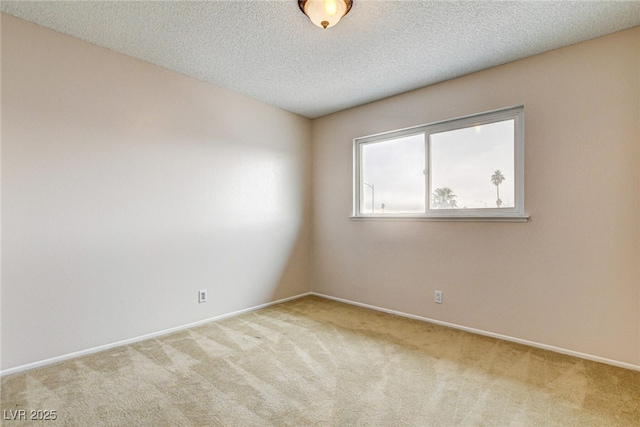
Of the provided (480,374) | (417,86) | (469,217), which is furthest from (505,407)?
(417,86)

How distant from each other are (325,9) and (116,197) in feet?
7.25

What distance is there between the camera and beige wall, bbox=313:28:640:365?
7.40ft

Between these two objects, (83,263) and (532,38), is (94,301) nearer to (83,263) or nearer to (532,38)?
(83,263)

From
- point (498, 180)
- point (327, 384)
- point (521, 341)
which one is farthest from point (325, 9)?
point (521, 341)

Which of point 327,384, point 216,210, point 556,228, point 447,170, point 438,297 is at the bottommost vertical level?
point 327,384

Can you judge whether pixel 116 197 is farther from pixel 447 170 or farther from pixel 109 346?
pixel 447 170

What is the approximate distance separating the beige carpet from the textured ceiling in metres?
2.47

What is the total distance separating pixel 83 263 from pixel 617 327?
410 cm

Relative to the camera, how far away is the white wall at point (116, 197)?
2.19 meters

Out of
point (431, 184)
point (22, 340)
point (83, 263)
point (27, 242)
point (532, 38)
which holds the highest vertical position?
point (532, 38)

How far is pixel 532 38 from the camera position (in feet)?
7.75

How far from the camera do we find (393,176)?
3680 millimetres

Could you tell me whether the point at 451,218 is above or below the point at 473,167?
below

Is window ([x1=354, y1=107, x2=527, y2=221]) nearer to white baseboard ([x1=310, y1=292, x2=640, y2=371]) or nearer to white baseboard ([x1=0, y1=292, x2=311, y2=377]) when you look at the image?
white baseboard ([x1=310, y1=292, x2=640, y2=371])
